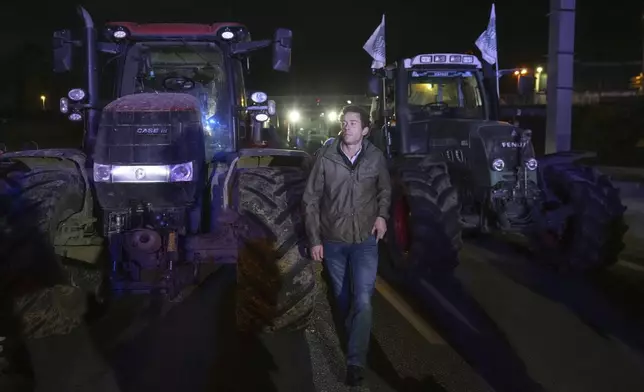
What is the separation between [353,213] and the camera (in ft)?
16.8

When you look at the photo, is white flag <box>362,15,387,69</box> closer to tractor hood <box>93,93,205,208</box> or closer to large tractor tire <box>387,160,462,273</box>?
large tractor tire <box>387,160,462,273</box>

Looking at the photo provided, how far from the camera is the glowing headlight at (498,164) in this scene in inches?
357

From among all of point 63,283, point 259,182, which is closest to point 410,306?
point 259,182

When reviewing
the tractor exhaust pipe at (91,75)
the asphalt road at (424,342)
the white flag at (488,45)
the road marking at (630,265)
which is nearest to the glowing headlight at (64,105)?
the tractor exhaust pipe at (91,75)

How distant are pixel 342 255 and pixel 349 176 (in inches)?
22.7

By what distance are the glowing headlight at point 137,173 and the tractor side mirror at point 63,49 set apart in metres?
1.79

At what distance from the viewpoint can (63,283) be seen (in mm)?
6062

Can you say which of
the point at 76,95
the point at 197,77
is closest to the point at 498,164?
the point at 197,77

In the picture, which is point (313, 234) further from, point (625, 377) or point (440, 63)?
point (440, 63)

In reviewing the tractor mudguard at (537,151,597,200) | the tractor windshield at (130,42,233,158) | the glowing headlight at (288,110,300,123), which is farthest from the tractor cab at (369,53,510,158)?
the glowing headlight at (288,110,300,123)

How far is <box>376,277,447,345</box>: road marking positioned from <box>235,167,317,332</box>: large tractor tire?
109 cm

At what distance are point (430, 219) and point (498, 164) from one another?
4.37 feet

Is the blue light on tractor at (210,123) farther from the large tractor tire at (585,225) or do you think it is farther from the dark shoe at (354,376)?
the large tractor tire at (585,225)

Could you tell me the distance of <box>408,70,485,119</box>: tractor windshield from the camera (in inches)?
417
